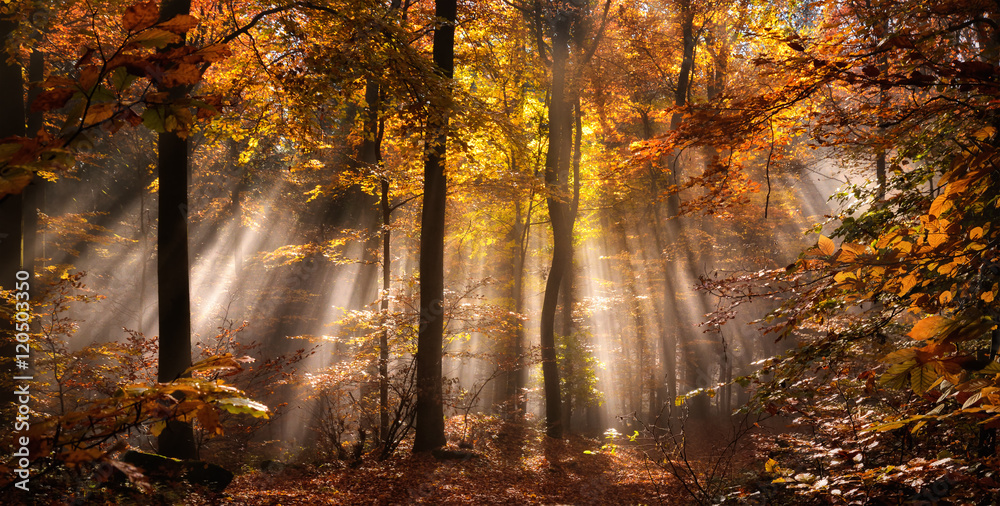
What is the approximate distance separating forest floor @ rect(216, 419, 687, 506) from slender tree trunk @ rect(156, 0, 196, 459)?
148 cm

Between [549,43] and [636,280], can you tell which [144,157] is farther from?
[636,280]

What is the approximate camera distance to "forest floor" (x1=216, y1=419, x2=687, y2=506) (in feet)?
21.0

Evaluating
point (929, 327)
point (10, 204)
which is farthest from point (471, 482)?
point (10, 204)

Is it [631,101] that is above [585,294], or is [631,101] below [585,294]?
above

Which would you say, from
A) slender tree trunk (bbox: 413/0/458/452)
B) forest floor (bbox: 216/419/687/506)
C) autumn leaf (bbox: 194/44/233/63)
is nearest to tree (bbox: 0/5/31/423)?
forest floor (bbox: 216/419/687/506)

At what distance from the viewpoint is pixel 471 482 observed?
25.0ft

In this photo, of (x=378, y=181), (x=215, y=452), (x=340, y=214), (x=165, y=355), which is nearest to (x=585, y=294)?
(x=340, y=214)

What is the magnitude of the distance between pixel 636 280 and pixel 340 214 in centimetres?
1168

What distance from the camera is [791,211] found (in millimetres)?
19469

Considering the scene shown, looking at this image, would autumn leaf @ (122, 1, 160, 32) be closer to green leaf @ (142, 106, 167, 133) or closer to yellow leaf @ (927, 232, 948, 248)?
green leaf @ (142, 106, 167, 133)

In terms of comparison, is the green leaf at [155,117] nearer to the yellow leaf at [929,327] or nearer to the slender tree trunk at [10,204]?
the yellow leaf at [929,327]

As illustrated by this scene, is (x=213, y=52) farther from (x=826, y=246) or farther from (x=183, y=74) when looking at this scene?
(x=826, y=246)

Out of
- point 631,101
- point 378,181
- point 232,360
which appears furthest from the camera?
point 631,101

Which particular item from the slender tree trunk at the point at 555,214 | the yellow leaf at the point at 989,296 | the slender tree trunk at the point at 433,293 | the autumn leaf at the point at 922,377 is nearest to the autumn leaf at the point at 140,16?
the autumn leaf at the point at 922,377
